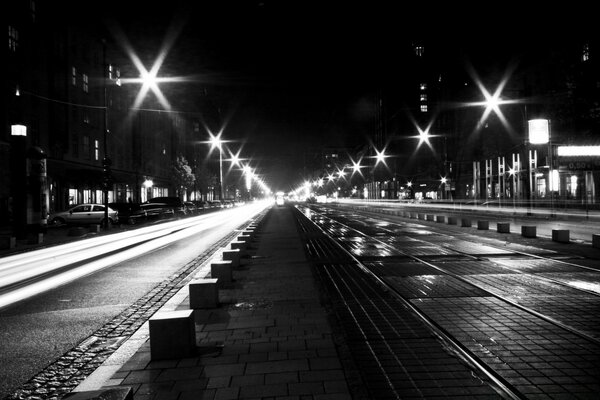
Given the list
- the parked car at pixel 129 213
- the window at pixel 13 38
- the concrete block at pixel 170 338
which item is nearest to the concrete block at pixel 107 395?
the concrete block at pixel 170 338

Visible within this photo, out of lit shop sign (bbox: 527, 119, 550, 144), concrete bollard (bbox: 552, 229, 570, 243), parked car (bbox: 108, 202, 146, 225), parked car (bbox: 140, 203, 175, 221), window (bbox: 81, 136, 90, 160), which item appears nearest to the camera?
concrete bollard (bbox: 552, 229, 570, 243)

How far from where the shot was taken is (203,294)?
8.37 meters

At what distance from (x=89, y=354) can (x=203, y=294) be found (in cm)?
247

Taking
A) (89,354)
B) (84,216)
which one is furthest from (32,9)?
(89,354)

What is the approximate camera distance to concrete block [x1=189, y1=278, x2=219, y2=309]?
8.34 m

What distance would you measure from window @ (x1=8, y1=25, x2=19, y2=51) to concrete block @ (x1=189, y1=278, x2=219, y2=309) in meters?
35.0

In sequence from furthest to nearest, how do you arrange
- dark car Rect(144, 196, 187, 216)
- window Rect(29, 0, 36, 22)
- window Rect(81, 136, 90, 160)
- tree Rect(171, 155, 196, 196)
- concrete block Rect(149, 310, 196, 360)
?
tree Rect(171, 155, 196, 196) < dark car Rect(144, 196, 187, 216) < window Rect(81, 136, 90, 160) < window Rect(29, 0, 36, 22) < concrete block Rect(149, 310, 196, 360)

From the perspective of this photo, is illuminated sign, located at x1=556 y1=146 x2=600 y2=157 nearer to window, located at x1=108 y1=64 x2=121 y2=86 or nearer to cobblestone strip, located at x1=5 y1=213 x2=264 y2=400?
cobblestone strip, located at x1=5 y1=213 x2=264 y2=400

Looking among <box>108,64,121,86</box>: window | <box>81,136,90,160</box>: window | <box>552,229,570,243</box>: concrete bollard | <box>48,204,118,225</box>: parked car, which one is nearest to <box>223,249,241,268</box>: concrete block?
<box>552,229,570,243</box>: concrete bollard

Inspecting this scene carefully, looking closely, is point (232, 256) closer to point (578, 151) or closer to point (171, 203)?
point (578, 151)

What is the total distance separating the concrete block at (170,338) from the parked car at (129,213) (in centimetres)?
3101

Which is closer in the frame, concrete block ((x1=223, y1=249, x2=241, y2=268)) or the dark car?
concrete block ((x1=223, y1=249, x2=241, y2=268))

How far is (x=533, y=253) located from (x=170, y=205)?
37.3m

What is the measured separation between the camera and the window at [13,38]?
35.3m
